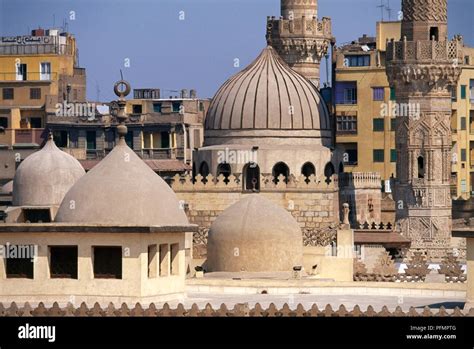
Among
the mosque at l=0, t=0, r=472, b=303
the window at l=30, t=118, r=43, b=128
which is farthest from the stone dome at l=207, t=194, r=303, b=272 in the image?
the window at l=30, t=118, r=43, b=128

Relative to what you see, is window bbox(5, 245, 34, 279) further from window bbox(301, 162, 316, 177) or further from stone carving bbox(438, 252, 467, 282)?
window bbox(301, 162, 316, 177)

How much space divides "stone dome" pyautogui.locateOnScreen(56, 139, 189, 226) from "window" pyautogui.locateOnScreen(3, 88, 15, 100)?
53138 millimetres

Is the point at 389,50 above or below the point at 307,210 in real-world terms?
above

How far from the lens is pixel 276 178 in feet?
207

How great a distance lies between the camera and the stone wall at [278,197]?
61.7 meters

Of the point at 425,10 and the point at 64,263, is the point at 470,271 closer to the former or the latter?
the point at 64,263

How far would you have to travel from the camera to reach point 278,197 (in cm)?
6188

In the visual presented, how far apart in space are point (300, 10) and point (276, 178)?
14994mm

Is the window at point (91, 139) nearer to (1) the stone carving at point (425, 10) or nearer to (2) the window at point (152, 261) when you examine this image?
(1) the stone carving at point (425, 10)

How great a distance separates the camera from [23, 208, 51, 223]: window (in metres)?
51.8

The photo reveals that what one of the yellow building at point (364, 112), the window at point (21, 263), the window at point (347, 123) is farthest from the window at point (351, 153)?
the window at point (21, 263)

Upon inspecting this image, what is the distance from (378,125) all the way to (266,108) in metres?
24.2
